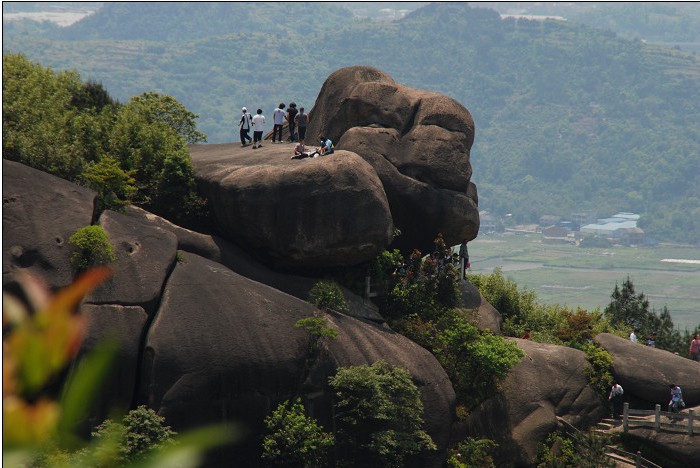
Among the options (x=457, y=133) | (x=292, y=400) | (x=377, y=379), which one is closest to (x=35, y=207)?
(x=292, y=400)

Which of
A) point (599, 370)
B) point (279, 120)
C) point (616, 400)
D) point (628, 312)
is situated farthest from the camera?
point (628, 312)

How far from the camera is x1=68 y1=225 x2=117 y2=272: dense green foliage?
29.1 metres

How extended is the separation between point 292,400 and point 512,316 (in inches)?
671

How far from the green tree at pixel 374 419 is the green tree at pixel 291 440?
146cm

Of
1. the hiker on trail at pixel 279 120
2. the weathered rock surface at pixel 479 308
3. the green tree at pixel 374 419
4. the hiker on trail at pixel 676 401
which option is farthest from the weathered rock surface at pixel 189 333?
the hiker on trail at pixel 676 401

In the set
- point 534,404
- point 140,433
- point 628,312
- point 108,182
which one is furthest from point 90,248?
point 628,312

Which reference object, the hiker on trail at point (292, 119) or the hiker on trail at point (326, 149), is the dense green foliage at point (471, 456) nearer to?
the hiker on trail at point (326, 149)

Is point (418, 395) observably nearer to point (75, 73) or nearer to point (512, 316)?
point (512, 316)

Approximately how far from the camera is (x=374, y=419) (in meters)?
32.5

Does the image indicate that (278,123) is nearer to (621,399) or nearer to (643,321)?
(621,399)

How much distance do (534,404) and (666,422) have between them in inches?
183

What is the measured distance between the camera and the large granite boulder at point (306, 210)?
34594mm

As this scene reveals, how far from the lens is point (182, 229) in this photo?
114ft

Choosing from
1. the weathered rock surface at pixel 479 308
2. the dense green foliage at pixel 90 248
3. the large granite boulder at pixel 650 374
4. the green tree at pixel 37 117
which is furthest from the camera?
the weathered rock surface at pixel 479 308
